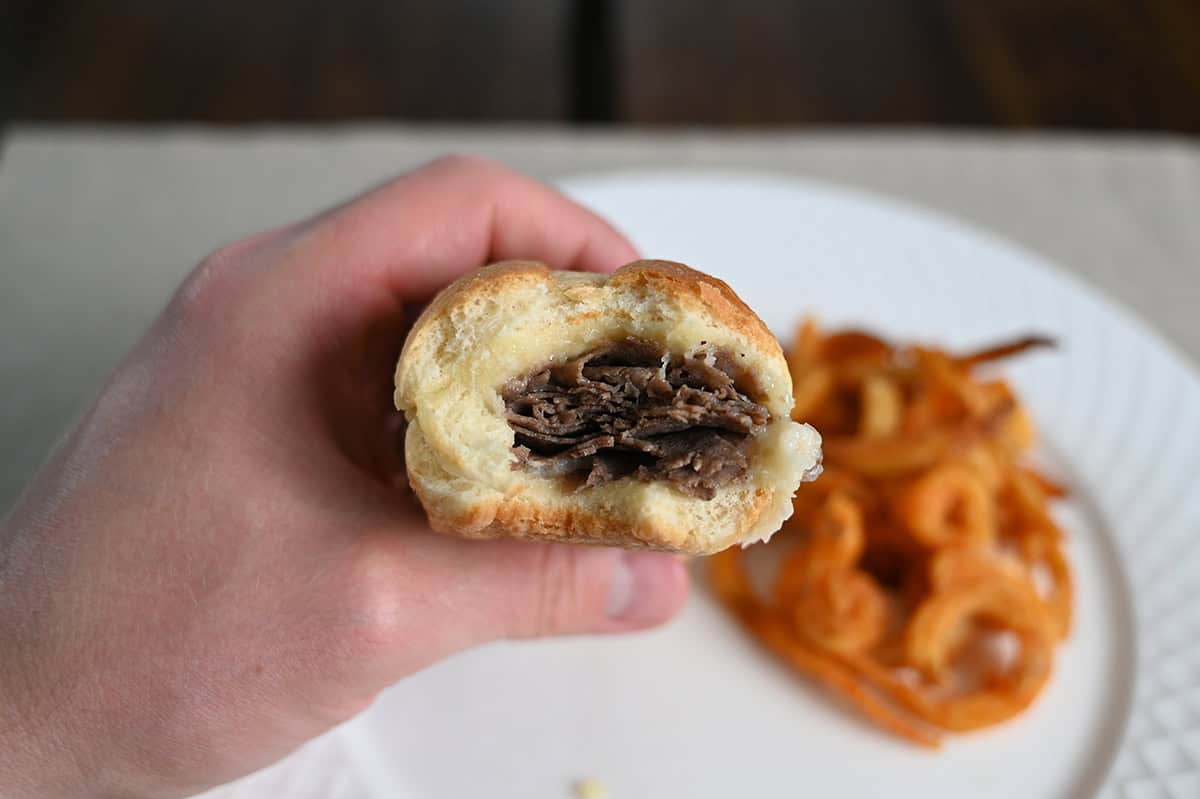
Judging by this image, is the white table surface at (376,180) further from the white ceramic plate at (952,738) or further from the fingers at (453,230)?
the fingers at (453,230)

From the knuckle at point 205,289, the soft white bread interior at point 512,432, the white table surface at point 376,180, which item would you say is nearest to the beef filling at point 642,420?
the soft white bread interior at point 512,432

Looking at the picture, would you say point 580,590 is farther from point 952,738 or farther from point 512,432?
point 952,738

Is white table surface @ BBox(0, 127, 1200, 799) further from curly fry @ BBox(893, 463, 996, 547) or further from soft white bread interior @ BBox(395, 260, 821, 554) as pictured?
soft white bread interior @ BBox(395, 260, 821, 554)

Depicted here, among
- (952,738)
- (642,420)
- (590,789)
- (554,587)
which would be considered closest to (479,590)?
(554,587)

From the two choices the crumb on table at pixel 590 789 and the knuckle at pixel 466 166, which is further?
the crumb on table at pixel 590 789

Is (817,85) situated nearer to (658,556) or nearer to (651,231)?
(651,231)

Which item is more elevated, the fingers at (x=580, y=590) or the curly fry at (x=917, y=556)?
the fingers at (x=580, y=590)

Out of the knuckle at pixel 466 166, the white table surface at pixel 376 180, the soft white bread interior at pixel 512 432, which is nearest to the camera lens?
the soft white bread interior at pixel 512 432
